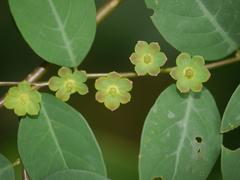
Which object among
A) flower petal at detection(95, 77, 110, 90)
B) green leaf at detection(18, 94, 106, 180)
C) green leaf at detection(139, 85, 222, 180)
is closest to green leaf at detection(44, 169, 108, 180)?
green leaf at detection(18, 94, 106, 180)

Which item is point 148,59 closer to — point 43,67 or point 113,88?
point 113,88

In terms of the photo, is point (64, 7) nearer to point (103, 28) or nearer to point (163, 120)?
point (163, 120)

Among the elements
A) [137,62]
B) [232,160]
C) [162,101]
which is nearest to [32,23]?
[137,62]

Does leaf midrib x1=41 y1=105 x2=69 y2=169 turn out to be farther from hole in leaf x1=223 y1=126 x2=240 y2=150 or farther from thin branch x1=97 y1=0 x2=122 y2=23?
hole in leaf x1=223 y1=126 x2=240 y2=150

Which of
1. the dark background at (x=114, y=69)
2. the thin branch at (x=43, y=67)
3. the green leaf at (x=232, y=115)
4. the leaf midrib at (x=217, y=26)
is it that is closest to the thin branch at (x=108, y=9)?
the thin branch at (x=43, y=67)

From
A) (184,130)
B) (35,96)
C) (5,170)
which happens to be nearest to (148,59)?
(184,130)
